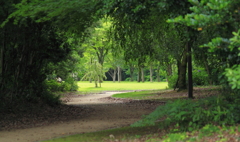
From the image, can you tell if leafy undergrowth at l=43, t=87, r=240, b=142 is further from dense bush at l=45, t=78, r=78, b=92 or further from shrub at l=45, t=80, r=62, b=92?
dense bush at l=45, t=78, r=78, b=92

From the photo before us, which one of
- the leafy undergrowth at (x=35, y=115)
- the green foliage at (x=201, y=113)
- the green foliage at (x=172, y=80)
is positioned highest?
the green foliage at (x=172, y=80)

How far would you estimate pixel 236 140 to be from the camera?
5906 mm

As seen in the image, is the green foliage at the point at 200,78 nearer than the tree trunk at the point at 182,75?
No

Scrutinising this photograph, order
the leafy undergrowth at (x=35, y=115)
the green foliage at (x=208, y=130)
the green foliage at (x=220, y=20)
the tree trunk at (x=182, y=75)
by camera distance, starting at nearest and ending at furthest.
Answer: the green foliage at (x=220, y=20) < the green foliage at (x=208, y=130) < the leafy undergrowth at (x=35, y=115) < the tree trunk at (x=182, y=75)

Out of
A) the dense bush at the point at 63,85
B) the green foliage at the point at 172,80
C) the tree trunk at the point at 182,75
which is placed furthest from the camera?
the dense bush at the point at 63,85

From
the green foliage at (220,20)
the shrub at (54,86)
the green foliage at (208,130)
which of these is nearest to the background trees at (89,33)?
the green foliage at (220,20)

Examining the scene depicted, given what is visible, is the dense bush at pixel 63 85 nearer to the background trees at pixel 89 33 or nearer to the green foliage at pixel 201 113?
the background trees at pixel 89 33

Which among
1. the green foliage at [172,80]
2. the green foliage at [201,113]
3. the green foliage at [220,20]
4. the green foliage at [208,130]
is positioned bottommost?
the green foliage at [208,130]

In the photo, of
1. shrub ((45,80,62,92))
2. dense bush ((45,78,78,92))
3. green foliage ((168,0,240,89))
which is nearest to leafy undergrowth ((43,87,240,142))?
green foliage ((168,0,240,89))

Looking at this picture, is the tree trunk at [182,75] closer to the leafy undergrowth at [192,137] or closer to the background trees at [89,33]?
the background trees at [89,33]

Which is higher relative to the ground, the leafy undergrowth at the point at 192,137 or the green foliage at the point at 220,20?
the green foliage at the point at 220,20

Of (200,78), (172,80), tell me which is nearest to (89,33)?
(172,80)

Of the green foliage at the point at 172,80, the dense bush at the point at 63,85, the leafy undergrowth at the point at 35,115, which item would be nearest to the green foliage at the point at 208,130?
the leafy undergrowth at the point at 35,115

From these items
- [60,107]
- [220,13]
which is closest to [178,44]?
[60,107]
